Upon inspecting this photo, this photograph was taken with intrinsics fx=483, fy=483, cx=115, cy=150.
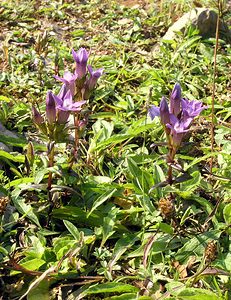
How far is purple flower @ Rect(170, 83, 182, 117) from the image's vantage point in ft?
7.71

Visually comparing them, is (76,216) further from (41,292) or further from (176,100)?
(176,100)

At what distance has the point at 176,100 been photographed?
7.75 feet

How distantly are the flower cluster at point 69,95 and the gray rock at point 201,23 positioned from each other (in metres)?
1.95

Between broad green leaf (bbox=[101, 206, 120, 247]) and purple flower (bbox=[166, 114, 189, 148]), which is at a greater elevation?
purple flower (bbox=[166, 114, 189, 148])

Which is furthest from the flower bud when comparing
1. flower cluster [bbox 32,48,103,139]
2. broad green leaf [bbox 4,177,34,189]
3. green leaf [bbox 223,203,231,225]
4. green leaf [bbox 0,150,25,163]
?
green leaf [bbox 223,203,231,225]

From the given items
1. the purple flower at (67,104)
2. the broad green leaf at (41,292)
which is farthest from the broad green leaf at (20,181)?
the broad green leaf at (41,292)

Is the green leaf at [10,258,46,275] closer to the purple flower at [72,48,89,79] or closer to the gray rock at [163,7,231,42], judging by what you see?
the purple flower at [72,48,89,79]

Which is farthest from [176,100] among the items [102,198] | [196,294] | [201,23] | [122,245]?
[201,23]

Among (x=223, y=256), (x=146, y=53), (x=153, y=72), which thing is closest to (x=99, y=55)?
(x=146, y=53)

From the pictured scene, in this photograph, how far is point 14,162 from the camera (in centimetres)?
296

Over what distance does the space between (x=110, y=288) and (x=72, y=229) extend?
1.24ft

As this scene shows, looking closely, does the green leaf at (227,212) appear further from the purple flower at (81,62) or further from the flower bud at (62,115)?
the purple flower at (81,62)

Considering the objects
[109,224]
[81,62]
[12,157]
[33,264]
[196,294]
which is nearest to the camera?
[196,294]

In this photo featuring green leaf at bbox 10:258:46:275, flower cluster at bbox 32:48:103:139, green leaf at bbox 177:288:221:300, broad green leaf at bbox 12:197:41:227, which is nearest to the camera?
green leaf at bbox 177:288:221:300
